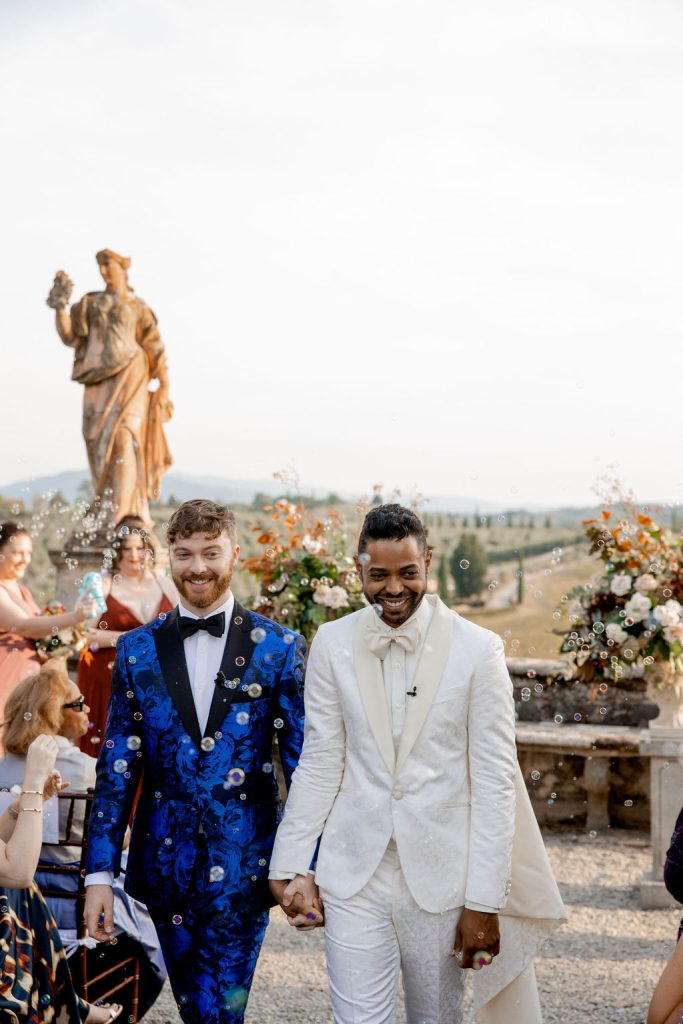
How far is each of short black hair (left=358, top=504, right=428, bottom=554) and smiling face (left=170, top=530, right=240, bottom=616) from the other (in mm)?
408

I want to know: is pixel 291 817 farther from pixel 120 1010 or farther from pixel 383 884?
pixel 120 1010

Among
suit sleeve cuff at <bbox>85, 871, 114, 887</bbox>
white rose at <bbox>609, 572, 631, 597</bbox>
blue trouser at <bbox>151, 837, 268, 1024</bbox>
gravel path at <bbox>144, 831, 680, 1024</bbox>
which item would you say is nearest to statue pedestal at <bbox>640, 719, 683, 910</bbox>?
gravel path at <bbox>144, 831, 680, 1024</bbox>

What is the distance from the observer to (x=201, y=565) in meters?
3.07

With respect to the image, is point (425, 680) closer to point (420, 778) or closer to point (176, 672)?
point (420, 778)

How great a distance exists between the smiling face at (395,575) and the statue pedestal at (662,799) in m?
3.65

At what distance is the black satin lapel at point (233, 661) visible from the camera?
308cm

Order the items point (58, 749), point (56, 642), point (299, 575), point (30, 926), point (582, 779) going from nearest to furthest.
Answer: point (30, 926)
point (58, 749)
point (56, 642)
point (299, 575)
point (582, 779)

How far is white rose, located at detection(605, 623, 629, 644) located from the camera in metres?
6.06

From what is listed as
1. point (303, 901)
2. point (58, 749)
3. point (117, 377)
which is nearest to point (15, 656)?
point (58, 749)

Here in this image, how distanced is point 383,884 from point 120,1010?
1.44 meters

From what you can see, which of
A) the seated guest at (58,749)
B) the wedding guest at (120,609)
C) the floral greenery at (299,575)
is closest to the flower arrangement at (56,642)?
the wedding guest at (120,609)

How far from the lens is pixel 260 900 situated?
3096 mm

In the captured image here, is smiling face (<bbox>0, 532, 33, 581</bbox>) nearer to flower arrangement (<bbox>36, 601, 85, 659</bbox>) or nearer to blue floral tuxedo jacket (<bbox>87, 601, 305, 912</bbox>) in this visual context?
flower arrangement (<bbox>36, 601, 85, 659</bbox>)

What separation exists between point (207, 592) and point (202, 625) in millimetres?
109
